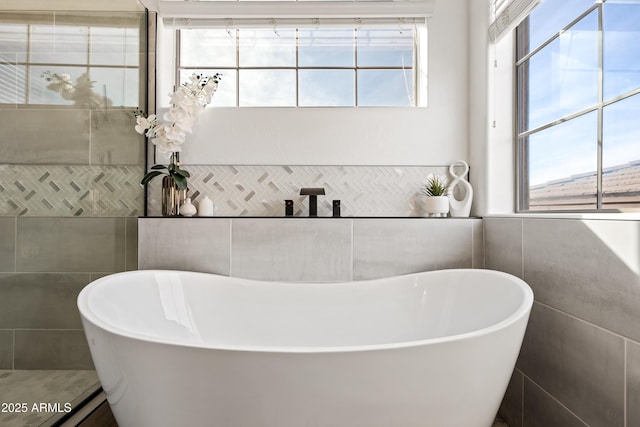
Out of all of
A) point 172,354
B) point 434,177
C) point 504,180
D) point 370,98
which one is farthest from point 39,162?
point 504,180

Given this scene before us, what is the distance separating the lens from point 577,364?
3.70ft

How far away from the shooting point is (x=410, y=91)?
2.22 metres

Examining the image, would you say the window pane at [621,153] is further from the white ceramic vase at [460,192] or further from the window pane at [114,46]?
the window pane at [114,46]

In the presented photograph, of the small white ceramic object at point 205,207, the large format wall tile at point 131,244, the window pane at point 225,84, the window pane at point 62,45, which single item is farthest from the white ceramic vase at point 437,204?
the window pane at point 62,45

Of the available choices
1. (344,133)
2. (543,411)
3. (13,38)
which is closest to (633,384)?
(543,411)

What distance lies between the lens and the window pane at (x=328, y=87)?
7.34 ft

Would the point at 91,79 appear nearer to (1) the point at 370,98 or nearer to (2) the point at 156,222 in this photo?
(2) the point at 156,222

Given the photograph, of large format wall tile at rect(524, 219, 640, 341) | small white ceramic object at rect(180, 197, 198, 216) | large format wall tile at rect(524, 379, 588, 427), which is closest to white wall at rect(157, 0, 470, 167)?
small white ceramic object at rect(180, 197, 198, 216)

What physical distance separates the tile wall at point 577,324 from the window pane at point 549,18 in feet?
2.72

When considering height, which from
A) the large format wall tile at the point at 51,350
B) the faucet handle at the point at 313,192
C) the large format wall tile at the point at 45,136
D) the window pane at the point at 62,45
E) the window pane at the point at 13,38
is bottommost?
the large format wall tile at the point at 51,350

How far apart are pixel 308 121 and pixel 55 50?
119 centimetres

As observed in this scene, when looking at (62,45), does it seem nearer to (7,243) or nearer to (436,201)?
(7,243)

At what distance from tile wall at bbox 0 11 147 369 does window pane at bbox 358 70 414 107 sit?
131 cm

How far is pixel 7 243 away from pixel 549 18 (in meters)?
2.42
